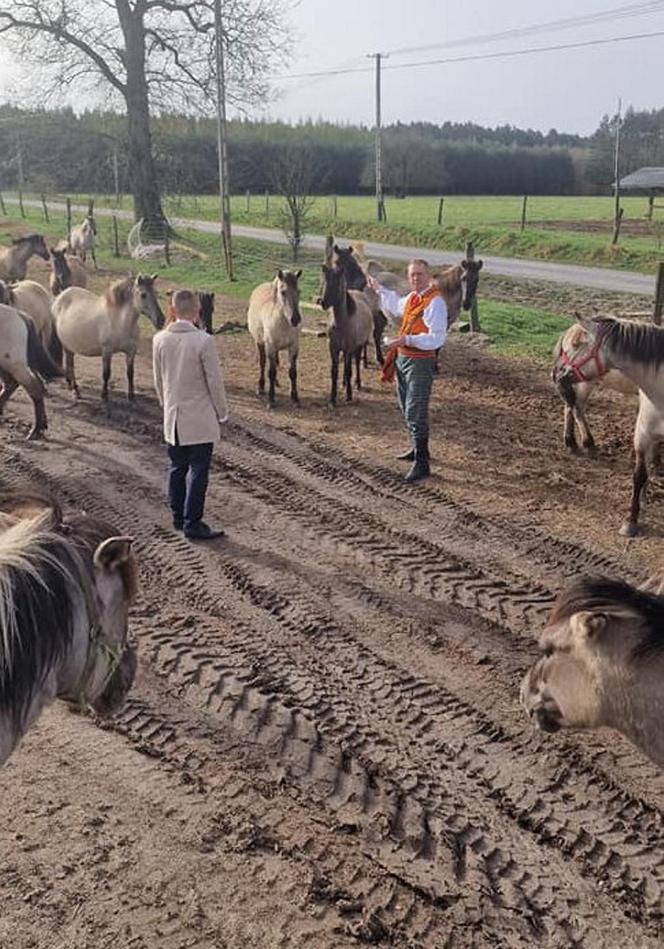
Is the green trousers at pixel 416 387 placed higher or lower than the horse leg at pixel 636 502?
higher

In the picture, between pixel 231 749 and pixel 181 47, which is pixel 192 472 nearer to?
pixel 231 749

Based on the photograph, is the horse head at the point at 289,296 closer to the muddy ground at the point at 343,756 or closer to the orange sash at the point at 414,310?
the orange sash at the point at 414,310

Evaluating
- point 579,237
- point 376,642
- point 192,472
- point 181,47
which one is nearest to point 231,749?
point 376,642

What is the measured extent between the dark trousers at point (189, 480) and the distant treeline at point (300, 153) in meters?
28.2

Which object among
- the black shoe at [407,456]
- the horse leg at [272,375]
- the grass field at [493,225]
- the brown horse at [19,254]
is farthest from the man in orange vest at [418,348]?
the grass field at [493,225]

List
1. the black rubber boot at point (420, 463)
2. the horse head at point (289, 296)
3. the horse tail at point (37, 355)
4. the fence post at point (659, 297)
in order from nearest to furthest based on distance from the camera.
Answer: the black rubber boot at point (420, 463) → the horse tail at point (37, 355) → the horse head at point (289, 296) → the fence post at point (659, 297)

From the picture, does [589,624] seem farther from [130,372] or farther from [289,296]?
[130,372]

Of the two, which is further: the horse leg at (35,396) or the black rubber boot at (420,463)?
the horse leg at (35,396)

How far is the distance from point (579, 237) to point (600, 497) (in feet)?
79.6

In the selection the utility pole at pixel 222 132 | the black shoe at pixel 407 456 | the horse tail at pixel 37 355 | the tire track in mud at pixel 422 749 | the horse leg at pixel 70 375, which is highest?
the utility pole at pixel 222 132

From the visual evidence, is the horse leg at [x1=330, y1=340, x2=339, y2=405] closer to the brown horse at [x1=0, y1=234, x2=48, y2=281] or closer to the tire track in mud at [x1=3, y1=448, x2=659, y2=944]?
the tire track in mud at [x1=3, y1=448, x2=659, y2=944]

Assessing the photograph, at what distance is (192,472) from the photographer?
21.9ft

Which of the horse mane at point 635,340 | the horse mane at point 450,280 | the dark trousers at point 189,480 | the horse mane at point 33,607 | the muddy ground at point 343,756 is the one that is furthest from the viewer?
the horse mane at point 450,280

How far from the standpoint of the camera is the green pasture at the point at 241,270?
1427 centimetres
